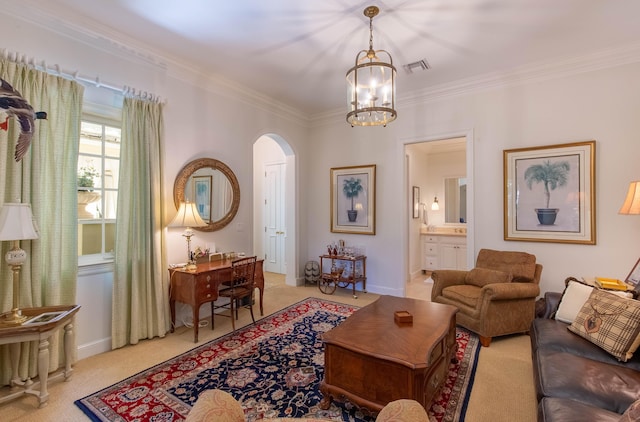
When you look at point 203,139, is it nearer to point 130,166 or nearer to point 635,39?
point 130,166

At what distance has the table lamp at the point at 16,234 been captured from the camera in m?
2.09

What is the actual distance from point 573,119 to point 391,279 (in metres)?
3.18

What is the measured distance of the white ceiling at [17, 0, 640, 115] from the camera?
105 inches

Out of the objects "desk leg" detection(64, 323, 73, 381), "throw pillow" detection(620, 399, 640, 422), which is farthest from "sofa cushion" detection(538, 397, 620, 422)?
"desk leg" detection(64, 323, 73, 381)

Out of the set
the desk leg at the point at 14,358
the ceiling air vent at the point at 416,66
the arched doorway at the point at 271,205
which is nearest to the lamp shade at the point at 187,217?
the desk leg at the point at 14,358

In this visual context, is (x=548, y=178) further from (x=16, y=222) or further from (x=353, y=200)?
(x=16, y=222)

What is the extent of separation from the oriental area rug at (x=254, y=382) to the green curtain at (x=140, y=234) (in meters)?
0.68

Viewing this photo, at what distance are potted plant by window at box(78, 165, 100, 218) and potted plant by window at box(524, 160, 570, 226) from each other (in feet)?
16.6

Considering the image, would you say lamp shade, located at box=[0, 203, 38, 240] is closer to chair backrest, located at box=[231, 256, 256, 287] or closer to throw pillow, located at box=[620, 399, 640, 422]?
chair backrest, located at box=[231, 256, 256, 287]

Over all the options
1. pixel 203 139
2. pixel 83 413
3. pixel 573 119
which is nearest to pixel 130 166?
pixel 203 139

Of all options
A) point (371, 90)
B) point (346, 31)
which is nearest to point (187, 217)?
point (371, 90)

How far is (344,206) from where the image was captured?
545 centimetres

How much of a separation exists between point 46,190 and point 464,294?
4139mm

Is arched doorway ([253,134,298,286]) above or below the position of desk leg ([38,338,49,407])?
above
